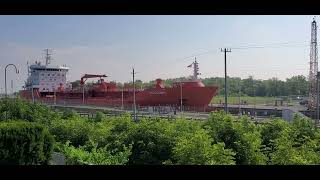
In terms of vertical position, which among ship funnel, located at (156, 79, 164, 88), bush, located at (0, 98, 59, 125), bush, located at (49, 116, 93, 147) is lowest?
bush, located at (49, 116, 93, 147)

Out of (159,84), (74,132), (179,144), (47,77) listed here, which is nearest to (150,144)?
(179,144)

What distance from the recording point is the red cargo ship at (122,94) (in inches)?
698

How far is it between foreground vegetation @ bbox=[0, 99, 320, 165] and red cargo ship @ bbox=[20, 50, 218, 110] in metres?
9.39

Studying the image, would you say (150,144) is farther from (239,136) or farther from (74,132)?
(74,132)

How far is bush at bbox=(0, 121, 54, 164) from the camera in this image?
422 centimetres

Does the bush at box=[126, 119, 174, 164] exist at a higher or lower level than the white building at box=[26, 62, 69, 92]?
lower

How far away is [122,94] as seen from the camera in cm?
1889

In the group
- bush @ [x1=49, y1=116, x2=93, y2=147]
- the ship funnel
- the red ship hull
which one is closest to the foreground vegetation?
bush @ [x1=49, y1=116, x2=93, y2=147]

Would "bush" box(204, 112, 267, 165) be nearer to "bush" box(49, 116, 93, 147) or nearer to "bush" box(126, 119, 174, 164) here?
"bush" box(126, 119, 174, 164)

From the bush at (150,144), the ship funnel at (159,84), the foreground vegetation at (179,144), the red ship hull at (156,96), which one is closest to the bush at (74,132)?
the foreground vegetation at (179,144)

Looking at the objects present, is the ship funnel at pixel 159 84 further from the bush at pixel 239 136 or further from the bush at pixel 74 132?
the bush at pixel 239 136

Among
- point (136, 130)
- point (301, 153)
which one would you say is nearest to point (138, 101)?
point (136, 130)

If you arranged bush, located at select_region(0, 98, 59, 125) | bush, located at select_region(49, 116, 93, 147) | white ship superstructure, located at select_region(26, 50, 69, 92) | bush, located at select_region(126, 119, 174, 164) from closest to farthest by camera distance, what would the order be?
bush, located at select_region(126, 119, 174, 164) → bush, located at select_region(49, 116, 93, 147) → bush, located at select_region(0, 98, 59, 125) → white ship superstructure, located at select_region(26, 50, 69, 92)
